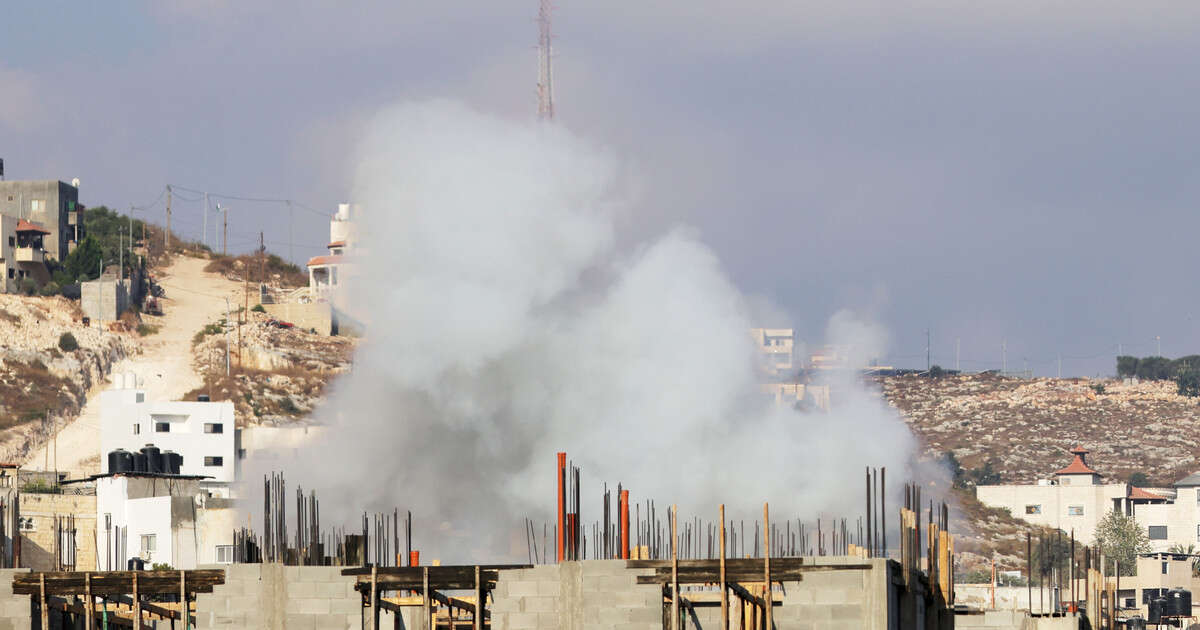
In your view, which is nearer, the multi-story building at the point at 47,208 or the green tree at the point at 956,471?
the green tree at the point at 956,471

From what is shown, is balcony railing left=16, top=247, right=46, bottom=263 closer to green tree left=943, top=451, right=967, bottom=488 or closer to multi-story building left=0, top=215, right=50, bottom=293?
multi-story building left=0, top=215, right=50, bottom=293

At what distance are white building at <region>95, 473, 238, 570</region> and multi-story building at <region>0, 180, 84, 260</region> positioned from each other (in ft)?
253

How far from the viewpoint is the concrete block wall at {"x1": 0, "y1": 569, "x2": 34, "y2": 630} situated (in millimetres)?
35844

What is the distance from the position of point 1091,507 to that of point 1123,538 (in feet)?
27.9

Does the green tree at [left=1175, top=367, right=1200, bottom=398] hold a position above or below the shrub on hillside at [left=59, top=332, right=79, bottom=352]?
below

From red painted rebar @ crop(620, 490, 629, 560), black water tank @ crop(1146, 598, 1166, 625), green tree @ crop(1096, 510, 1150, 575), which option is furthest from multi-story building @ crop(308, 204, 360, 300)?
red painted rebar @ crop(620, 490, 629, 560)

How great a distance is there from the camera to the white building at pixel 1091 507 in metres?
115

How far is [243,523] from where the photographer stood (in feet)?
230

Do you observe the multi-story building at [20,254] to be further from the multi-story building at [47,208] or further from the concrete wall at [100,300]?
the concrete wall at [100,300]

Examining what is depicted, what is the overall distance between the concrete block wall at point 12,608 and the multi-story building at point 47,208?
113474 mm

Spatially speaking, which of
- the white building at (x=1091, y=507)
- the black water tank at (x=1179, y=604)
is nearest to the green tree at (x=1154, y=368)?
the white building at (x=1091, y=507)

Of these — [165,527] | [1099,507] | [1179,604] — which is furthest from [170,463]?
[1099,507]

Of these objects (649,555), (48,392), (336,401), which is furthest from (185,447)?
(649,555)

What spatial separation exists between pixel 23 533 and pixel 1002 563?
179 feet
